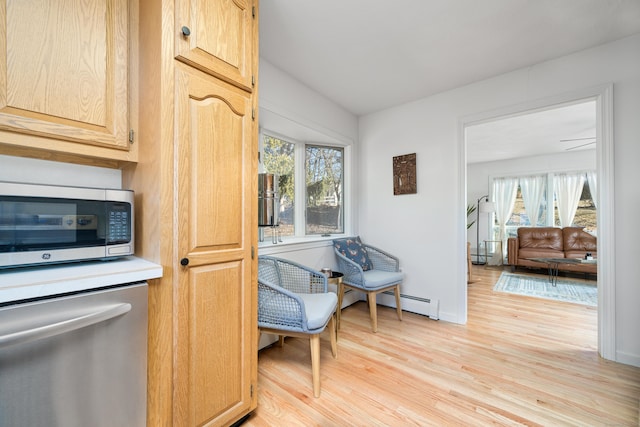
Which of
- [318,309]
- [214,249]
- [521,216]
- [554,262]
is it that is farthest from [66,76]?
[521,216]

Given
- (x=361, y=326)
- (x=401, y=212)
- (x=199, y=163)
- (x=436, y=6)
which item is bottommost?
(x=361, y=326)

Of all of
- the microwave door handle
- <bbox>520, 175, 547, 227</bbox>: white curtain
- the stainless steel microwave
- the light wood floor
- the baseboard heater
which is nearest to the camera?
the microwave door handle

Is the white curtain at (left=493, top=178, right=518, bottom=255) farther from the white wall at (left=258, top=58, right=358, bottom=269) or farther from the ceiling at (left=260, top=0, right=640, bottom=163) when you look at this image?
the white wall at (left=258, top=58, right=358, bottom=269)

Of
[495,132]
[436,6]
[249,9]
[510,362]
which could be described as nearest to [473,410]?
[510,362]

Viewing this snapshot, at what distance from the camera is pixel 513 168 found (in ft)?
19.5

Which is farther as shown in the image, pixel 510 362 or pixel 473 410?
pixel 510 362

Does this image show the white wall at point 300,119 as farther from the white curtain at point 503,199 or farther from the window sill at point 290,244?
the white curtain at point 503,199

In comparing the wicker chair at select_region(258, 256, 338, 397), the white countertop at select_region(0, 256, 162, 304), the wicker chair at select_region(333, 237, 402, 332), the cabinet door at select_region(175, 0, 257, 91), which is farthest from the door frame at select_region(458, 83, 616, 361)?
the white countertop at select_region(0, 256, 162, 304)

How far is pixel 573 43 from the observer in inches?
80.7

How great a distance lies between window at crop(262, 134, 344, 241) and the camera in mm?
2795

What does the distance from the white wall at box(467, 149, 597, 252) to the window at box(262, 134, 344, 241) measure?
464cm

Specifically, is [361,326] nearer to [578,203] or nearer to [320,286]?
[320,286]

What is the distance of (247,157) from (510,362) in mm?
2440

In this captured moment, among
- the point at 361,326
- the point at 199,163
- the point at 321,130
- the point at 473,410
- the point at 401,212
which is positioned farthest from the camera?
the point at 401,212
